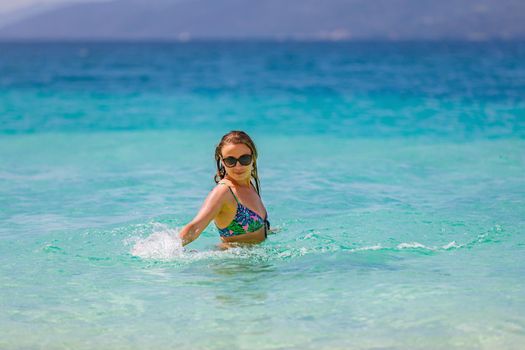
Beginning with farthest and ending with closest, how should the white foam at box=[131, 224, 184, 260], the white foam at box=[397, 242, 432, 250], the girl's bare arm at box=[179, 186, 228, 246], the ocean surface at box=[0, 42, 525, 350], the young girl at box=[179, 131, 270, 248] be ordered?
1. the white foam at box=[397, 242, 432, 250]
2. the white foam at box=[131, 224, 184, 260]
3. the young girl at box=[179, 131, 270, 248]
4. the girl's bare arm at box=[179, 186, 228, 246]
5. the ocean surface at box=[0, 42, 525, 350]

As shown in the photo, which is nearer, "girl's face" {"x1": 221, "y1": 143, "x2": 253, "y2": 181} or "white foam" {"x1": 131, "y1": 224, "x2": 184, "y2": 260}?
"girl's face" {"x1": 221, "y1": 143, "x2": 253, "y2": 181}

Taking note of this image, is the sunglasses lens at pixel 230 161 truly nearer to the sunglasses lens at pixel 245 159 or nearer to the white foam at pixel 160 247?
the sunglasses lens at pixel 245 159

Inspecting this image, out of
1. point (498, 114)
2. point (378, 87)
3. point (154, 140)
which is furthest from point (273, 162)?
point (378, 87)

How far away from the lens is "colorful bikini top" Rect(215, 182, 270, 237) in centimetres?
583

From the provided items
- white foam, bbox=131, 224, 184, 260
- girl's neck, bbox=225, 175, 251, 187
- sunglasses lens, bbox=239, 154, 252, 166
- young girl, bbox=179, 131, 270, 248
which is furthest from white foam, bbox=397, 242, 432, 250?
white foam, bbox=131, 224, 184, 260

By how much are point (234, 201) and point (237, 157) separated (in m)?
0.33

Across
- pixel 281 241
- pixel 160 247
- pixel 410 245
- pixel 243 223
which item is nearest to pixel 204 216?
pixel 243 223

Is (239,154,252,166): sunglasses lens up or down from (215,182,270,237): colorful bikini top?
up

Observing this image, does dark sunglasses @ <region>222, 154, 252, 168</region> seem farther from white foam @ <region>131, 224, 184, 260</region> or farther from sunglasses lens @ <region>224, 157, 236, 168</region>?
white foam @ <region>131, 224, 184, 260</region>

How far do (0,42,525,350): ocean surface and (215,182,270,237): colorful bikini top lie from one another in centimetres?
16

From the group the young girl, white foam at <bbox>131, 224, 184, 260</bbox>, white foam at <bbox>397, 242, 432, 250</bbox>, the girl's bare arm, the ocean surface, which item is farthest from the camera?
white foam at <bbox>397, 242, 432, 250</bbox>

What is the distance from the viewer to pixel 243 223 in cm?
588

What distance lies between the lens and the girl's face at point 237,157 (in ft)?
18.7

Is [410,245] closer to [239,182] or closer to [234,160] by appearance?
[239,182]
